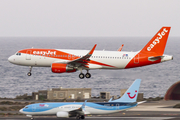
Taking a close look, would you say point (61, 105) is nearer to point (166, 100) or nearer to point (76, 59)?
point (76, 59)

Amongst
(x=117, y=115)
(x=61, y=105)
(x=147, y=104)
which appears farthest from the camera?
(x=147, y=104)

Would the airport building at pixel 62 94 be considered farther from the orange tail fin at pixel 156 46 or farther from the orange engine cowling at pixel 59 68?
the orange tail fin at pixel 156 46

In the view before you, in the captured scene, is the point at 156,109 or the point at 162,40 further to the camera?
the point at 156,109

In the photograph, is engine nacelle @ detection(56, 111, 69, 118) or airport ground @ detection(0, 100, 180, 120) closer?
engine nacelle @ detection(56, 111, 69, 118)

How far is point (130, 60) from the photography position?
2963 inches

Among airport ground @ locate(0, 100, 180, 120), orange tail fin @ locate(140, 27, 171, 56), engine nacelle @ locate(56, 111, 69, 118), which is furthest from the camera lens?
airport ground @ locate(0, 100, 180, 120)

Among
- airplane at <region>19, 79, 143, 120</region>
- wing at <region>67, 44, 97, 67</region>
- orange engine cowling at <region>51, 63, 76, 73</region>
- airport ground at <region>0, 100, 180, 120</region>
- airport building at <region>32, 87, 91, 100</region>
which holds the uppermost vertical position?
wing at <region>67, 44, 97, 67</region>

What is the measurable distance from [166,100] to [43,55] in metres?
53.9

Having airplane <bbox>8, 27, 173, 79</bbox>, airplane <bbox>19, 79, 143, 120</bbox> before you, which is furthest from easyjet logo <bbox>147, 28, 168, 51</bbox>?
airplane <bbox>19, 79, 143, 120</bbox>

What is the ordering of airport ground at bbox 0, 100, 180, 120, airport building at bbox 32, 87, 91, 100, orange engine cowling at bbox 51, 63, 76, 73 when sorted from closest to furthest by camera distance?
1. orange engine cowling at bbox 51, 63, 76, 73
2. airport ground at bbox 0, 100, 180, 120
3. airport building at bbox 32, 87, 91, 100

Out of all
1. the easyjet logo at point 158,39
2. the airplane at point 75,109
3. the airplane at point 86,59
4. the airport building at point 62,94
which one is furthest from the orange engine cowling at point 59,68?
the airport building at point 62,94

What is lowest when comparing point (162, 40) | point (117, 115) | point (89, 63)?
point (117, 115)

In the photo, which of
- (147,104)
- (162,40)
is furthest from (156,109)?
(162,40)

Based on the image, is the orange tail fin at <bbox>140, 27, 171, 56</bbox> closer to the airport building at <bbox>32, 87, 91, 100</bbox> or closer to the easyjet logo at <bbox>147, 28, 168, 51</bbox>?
the easyjet logo at <bbox>147, 28, 168, 51</bbox>
